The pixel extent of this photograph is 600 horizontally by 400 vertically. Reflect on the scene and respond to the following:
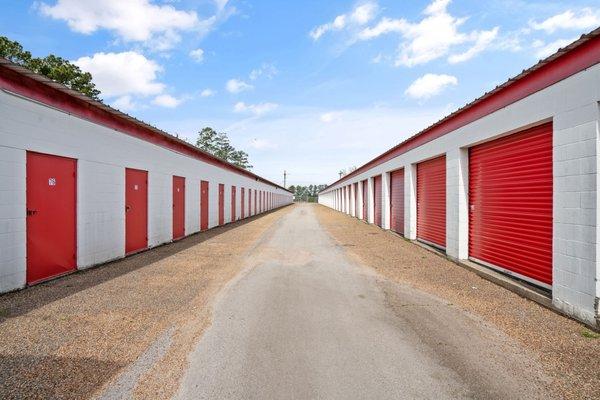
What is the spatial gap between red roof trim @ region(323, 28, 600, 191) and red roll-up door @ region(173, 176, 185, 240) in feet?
31.4

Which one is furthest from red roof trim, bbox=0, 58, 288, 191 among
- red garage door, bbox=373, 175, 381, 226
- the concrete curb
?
red garage door, bbox=373, 175, 381, 226

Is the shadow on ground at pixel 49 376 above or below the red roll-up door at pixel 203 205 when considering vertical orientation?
below

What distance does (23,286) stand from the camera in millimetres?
6090

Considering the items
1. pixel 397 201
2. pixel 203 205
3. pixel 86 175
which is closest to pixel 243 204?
pixel 203 205

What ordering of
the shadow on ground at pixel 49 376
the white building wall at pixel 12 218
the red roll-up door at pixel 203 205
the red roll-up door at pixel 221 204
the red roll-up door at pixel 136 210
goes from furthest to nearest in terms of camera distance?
the red roll-up door at pixel 221 204 → the red roll-up door at pixel 203 205 → the red roll-up door at pixel 136 210 → the white building wall at pixel 12 218 → the shadow on ground at pixel 49 376

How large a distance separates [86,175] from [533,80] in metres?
9.14

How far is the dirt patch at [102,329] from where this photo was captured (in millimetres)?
3033

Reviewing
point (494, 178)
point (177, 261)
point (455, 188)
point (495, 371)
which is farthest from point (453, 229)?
point (177, 261)

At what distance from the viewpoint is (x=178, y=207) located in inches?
531

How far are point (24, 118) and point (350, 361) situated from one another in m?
6.81

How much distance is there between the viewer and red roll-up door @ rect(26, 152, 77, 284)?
632 centimetres

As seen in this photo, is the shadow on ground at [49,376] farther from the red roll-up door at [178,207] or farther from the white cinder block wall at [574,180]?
the red roll-up door at [178,207]

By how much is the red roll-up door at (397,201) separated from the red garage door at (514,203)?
20.4ft

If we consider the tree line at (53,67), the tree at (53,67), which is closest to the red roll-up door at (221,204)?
the tree line at (53,67)
